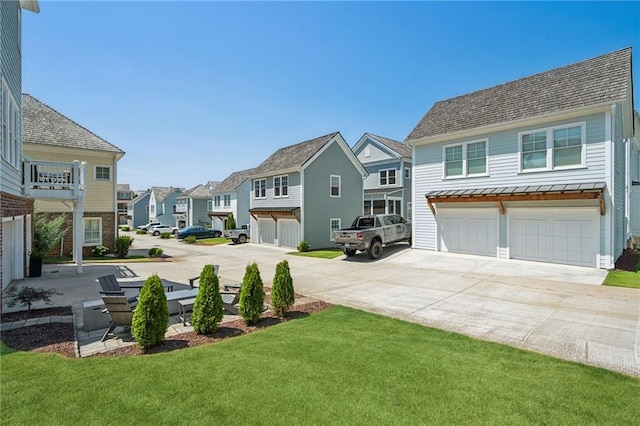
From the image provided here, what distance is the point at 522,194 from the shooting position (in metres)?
14.3

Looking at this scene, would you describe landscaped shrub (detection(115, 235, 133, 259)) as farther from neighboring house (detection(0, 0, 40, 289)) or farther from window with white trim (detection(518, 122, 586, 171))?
window with white trim (detection(518, 122, 586, 171))

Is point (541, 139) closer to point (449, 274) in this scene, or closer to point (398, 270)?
point (449, 274)

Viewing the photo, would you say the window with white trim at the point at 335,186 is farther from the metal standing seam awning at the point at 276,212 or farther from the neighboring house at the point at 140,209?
the neighboring house at the point at 140,209

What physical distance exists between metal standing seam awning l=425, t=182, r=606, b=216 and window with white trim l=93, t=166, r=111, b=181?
2068 cm

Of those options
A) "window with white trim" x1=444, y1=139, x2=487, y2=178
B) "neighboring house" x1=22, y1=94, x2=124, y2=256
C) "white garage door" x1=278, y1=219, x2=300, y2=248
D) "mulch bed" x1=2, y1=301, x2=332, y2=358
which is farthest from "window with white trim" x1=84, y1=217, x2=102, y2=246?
"window with white trim" x1=444, y1=139, x2=487, y2=178

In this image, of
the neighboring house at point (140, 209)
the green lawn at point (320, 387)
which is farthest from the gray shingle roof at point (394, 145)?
the neighboring house at point (140, 209)

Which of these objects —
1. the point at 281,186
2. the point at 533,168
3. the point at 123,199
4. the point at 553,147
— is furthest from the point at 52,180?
the point at 123,199

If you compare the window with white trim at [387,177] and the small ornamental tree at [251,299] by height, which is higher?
the window with white trim at [387,177]

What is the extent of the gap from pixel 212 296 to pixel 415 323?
14.8ft

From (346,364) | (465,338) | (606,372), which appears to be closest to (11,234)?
(346,364)

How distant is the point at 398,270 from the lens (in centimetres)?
1436

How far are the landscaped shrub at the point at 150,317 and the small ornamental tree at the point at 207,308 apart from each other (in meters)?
0.72

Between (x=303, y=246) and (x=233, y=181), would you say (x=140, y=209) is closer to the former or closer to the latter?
(x=233, y=181)

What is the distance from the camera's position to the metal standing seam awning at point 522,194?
12719 mm
